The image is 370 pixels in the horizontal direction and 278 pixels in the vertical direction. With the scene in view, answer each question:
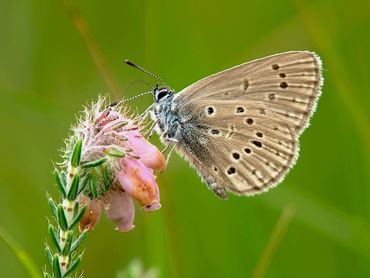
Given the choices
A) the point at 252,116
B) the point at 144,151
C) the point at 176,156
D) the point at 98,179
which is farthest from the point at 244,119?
the point at 98,179

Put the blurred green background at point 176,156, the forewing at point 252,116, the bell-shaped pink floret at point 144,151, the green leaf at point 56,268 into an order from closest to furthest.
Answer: the green leaf at point 56,268 < the bell-shaped pink floret at point 144,151 < the forewing at point 252,116 < the blurred green background at point 176,156

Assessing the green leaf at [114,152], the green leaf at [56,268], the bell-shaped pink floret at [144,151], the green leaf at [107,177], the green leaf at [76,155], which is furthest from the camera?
the bell-shaped pink floret at [144,151]

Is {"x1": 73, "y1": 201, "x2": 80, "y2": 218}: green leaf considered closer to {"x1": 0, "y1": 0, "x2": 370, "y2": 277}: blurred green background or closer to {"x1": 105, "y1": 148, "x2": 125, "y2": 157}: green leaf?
{"x1": 105, "y1": 148, "x2": 125, "y2": 157}: green leaf

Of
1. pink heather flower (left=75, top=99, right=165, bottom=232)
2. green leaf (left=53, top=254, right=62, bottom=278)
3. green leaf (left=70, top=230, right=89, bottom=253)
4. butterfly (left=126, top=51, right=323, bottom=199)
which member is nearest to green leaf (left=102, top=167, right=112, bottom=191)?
pink heather flower (left=75, top=99, right=165, bottom=232)

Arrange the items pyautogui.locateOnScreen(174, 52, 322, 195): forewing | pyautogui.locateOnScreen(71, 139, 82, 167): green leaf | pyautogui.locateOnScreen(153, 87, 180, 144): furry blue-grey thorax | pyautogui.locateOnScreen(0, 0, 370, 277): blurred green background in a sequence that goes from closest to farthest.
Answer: pyautogui.locateOnScreen(71, 139, 82, 167): green leaf, pyautogui.locateOnScreen(174, 52, 322, 195): forewing, pyautogui.locateOnScreen(153, 87, 180, 144): furry blue-grey thorax, pyautogui.locateOnScreen(0, 0, 370, 277): blurred green background

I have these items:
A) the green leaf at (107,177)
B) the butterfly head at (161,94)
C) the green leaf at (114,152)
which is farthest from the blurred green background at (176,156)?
the green leaf at (114,152)

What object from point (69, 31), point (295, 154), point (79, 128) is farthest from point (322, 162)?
point (79, 128)

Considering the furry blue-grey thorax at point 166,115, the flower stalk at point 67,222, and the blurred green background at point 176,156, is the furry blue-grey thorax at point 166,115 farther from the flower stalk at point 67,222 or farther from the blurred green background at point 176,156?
the flower stalk at point 67,222

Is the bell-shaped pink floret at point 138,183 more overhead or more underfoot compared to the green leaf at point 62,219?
more underfoot
